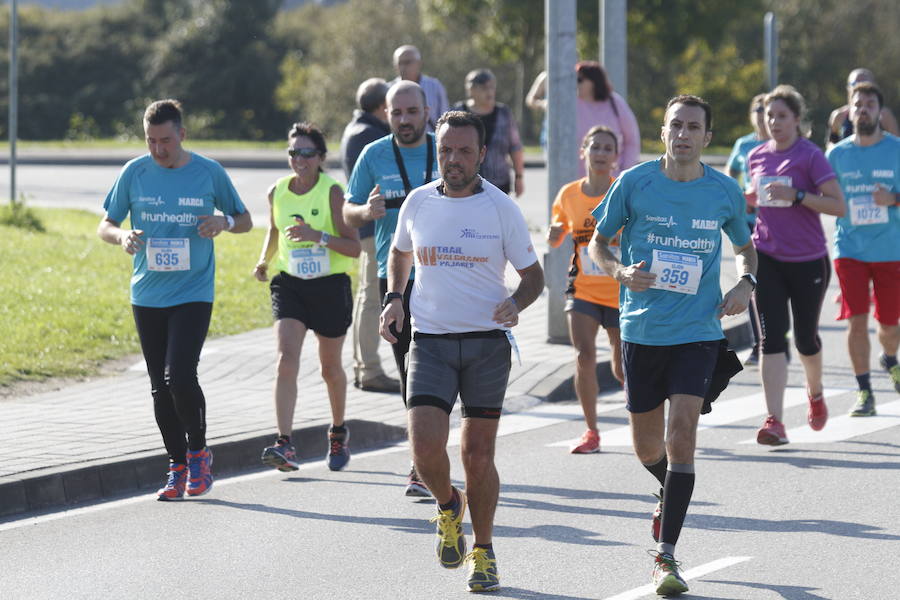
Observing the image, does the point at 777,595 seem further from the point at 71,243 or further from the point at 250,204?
the point at 250,204

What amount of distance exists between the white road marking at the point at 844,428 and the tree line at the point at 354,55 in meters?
33.1

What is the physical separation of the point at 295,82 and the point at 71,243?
37.8 metres

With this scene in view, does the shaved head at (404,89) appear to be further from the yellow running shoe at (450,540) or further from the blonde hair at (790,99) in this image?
the yellow running shoe at (450,540)

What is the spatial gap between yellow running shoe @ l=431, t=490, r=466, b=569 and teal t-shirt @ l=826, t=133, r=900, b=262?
4.73m

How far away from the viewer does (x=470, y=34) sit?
50.3 meters

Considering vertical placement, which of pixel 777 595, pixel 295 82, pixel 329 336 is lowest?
pixel 777 595

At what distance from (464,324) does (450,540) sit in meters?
0.86

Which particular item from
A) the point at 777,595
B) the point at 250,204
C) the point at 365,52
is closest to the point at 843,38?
the point at 365,52

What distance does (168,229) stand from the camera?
823cm

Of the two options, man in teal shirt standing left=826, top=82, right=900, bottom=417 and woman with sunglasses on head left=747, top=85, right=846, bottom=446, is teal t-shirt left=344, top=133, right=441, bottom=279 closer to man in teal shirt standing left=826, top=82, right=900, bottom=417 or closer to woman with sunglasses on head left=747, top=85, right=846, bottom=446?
woman with sunglasses on head left=747, top=85, right=846, bottom=446

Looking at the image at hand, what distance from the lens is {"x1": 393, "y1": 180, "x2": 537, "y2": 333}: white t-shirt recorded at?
6434mm

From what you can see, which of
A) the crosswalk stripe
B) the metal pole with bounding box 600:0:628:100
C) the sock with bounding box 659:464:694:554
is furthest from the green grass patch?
the sock with bounding box 659:464:694:554

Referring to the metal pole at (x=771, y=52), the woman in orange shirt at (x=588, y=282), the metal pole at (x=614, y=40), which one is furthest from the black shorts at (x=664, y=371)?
the metal pole at (x=771, y=52)

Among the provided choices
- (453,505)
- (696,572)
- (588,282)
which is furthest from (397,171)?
(696,572)
